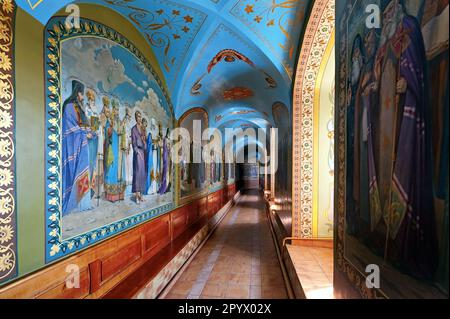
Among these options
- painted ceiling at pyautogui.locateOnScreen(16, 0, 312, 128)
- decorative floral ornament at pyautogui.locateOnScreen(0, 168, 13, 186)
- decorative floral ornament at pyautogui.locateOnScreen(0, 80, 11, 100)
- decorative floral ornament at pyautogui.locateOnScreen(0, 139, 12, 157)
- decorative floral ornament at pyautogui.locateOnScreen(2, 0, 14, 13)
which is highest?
painted ceiling at pyautogui.locateOnScreen(16, 0, 312, 128)

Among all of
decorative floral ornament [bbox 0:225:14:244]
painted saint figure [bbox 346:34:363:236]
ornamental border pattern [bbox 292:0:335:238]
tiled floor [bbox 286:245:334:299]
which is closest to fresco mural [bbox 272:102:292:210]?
ornamental border pattern [bbox 292:0:335:238]

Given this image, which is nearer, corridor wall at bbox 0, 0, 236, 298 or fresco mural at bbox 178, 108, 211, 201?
corridor wall at bbox 0, 0, 236, 298

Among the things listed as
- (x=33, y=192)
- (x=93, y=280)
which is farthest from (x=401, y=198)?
(x=93, y=280)

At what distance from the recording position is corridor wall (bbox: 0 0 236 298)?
1.80m

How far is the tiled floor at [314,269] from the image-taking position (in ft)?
8.00

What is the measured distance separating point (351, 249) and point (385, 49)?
4.94 ft

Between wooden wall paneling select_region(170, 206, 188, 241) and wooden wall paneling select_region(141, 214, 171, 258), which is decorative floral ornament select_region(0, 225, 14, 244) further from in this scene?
wooden wall paneling select_region(170, 206, 188, 241)

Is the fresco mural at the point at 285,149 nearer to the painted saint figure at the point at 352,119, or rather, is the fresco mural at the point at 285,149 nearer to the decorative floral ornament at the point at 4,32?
the painted saint figure at the point at 352,119

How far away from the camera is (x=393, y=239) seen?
113cm

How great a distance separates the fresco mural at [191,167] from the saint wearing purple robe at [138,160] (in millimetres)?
1786

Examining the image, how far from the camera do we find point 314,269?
298 centimetres

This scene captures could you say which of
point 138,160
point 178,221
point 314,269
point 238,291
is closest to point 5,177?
point 138,160

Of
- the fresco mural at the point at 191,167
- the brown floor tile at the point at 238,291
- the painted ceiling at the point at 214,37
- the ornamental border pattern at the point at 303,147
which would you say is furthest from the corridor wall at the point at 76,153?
the ornamental border pattern at the point at 303,147

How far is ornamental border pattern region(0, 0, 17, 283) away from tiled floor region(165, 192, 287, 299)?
99.1 inches
